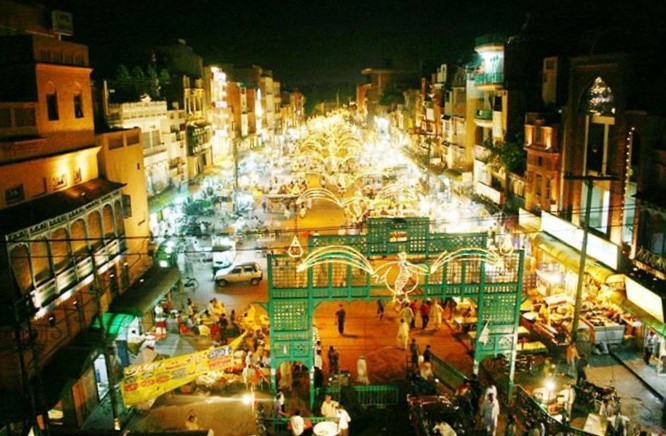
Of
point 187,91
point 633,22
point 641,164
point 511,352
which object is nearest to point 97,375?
point 511,352

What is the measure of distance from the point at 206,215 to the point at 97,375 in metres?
26.1

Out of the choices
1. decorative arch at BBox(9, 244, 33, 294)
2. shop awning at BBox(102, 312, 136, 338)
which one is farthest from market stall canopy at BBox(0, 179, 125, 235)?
shop awning at BBox(102, 312, 136, 338)

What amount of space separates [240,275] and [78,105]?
42.5ft

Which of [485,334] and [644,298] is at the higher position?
[644,298]

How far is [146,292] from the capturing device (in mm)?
23875

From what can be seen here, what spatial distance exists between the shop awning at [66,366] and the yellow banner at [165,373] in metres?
1.44

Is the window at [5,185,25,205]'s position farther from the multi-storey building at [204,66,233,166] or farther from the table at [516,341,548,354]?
the multi-storey building at [204,66,233,166]

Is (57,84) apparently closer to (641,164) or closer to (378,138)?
(641,164)

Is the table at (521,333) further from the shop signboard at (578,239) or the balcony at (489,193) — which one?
the balcony at (489,193)

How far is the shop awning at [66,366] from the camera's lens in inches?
666

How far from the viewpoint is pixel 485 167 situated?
42.2m

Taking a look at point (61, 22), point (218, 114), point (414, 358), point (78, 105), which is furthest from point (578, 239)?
point (218, 114)

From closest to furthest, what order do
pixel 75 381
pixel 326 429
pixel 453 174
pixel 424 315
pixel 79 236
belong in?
pixel 326 429 < pixel 75 381 < pixel 79 236 < pixel 424 315 < pixel 453 174

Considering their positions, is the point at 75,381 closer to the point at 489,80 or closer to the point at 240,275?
the point at 240,275
